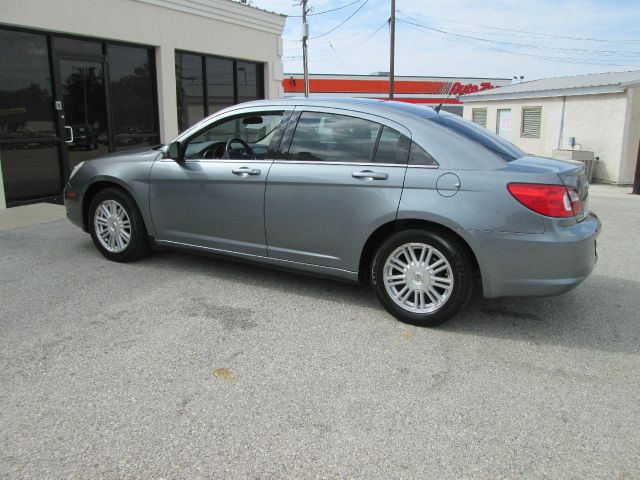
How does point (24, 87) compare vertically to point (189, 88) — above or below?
below

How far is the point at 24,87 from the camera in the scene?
8656 mm

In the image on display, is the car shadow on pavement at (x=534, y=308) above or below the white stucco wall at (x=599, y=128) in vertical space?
below

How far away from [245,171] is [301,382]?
7.02ft

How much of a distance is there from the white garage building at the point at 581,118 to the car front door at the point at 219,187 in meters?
13.0

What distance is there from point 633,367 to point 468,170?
166 centimetres

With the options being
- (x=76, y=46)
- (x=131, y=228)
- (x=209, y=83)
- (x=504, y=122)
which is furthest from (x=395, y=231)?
(x=504, y=122)

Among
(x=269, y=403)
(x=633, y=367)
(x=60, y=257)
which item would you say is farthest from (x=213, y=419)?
(x=60, y=257)

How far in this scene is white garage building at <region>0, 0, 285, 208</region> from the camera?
8.61m

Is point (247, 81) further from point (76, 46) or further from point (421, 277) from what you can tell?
point (421, 277)

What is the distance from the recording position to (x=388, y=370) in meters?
3.44

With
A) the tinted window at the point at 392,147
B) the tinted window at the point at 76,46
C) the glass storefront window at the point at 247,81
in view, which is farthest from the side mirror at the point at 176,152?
the glass storefront window at the point at 247,81

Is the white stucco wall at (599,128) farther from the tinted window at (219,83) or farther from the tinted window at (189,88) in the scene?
the tinted window at (189,88)

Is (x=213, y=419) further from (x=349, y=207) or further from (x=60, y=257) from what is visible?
(x=60, y=257)

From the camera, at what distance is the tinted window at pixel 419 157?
4.04 metres
